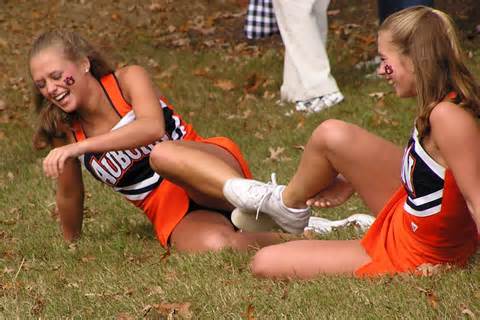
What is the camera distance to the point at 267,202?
14.9ft

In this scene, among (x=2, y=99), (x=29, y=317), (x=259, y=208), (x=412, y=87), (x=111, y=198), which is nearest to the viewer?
(x=412, y=87)

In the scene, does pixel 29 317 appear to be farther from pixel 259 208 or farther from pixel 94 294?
pixel 259 208

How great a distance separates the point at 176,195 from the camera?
547cm

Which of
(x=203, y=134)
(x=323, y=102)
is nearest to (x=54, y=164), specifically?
(x=203, y=134)

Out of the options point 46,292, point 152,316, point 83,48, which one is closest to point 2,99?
point 83,48

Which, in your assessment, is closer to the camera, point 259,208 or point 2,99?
point 259,208

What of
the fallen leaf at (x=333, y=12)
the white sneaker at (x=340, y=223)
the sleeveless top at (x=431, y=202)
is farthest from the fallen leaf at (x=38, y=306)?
the fallen leaf at (x=333, y=12)

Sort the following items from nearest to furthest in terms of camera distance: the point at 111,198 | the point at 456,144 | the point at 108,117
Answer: the point at 456,144, the point at 108,117, the point at 111,198

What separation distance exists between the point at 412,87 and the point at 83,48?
7.26 ft

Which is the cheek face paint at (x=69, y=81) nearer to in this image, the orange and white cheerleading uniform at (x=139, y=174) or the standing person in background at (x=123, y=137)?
the standing person in background at (x=123, y=137)

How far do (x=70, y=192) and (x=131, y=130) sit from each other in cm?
69

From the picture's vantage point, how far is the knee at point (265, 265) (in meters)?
4.33

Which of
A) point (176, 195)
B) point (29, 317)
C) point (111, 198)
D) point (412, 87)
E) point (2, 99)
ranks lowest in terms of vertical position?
point (2, 99)

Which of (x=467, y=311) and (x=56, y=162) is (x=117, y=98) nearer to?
(x=56, y=162)
